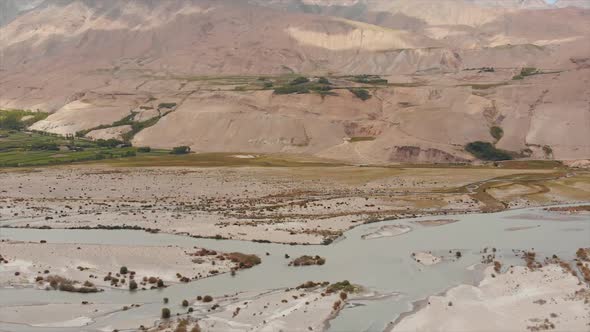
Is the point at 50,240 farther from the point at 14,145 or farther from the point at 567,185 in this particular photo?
the point at 14,145

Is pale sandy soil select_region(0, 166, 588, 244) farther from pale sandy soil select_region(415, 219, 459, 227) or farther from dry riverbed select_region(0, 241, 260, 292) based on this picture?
dry riverbed select_region(0, 241, 260, 292)

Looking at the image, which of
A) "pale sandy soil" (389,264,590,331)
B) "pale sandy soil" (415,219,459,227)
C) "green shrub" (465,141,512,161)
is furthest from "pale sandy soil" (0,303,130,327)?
"green shrub" (465,141,512,161)

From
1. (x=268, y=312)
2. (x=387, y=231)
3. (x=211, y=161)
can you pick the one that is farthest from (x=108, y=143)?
(x=268, y=312)

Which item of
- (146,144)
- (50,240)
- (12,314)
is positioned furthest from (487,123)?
(12,314)

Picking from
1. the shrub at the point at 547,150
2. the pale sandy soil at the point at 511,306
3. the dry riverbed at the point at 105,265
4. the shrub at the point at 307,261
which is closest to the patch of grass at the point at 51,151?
the dry riverbed at the point at 105,265

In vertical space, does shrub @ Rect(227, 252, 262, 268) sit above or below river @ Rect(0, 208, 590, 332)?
above

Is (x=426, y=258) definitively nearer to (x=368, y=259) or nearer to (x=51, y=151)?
(x=368, y=259)

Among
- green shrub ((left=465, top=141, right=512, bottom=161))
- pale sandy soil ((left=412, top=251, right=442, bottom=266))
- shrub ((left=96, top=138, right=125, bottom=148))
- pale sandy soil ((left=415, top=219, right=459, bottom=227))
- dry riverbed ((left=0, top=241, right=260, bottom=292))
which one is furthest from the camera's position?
shrub ((left=96, top=138, right=125, bottom=148))
